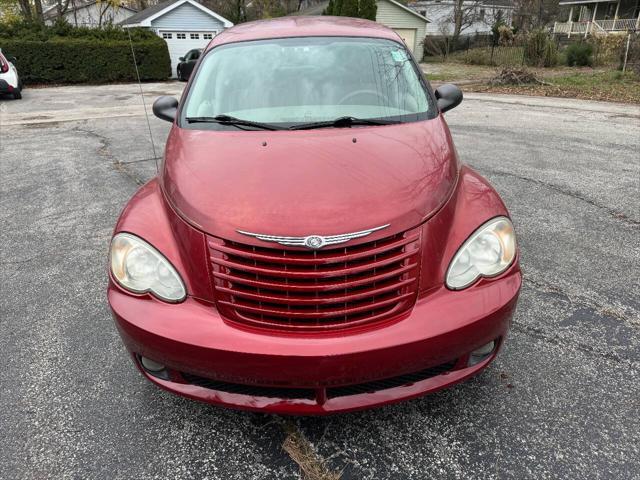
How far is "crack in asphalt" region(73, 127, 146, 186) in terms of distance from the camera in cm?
641

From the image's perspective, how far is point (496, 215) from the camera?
7.55 feet

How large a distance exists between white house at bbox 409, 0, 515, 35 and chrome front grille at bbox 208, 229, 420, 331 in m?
37.3

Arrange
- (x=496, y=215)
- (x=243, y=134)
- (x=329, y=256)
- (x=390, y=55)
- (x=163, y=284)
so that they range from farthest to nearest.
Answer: (x=390, y=55), (x=243, y=134), (x=496, y=215), (x=163, y=284), (x=329, y=256)

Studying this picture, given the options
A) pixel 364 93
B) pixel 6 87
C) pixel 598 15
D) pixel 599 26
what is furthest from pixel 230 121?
pixel 598 15

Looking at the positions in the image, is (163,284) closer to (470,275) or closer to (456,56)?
(470,275)

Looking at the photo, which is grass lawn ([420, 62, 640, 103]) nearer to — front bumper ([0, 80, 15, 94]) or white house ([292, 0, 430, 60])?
front bumper ([0, 80, 15, 94])

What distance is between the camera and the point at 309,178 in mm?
2246

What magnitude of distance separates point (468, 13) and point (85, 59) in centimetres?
→ 2766

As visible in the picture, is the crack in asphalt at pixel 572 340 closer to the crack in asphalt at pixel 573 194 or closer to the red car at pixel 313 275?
the red car at pixel 313 275

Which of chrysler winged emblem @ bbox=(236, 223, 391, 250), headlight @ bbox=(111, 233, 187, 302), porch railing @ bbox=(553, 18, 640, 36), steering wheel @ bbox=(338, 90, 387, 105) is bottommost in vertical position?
porch railing @ bbox=(553, 18, 640, 36)

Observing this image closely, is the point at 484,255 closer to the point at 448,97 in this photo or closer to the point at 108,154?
the point at 448,97

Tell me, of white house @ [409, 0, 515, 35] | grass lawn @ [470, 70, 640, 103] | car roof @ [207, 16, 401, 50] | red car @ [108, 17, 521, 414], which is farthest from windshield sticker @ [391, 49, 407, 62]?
white house @ [409, 0, 515, 35]

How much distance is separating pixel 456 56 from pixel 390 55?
31746 millimetres

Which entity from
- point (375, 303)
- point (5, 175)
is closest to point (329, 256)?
point (375, 303)
